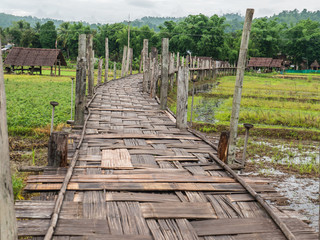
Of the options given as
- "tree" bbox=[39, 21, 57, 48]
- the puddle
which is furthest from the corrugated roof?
the puddle

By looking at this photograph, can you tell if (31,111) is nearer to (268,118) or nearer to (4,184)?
(268,118)

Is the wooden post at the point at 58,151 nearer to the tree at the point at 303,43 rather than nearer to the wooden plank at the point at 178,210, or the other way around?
the wooden plank at the point at 178,210

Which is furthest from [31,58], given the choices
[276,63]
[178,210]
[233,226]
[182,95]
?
[276,63]

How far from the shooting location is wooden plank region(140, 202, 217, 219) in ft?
10.3

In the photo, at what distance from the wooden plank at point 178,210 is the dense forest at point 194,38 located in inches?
1494

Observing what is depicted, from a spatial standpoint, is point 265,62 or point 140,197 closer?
point 140,197

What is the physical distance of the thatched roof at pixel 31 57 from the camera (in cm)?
2547

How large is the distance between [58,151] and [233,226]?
2318 millimetres

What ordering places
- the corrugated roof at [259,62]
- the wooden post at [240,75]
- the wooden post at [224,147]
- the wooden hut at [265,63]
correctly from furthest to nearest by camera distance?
the corrugated roof at [259,62]
the wooden hut at [265,63]
the wooden post at [240,75]
the wooden post at [224,147]

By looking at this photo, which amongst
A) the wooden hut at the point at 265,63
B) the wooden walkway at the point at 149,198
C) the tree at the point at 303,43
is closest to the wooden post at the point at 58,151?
the wooden walkway at the point at 149,198

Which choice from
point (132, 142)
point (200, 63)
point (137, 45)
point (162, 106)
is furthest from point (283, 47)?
point (132, 142)

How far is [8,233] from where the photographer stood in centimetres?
223

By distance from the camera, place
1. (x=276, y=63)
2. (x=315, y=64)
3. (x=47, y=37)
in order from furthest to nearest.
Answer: (x=315, y=64) → (x=276, y=63) → (x=47, y=37)

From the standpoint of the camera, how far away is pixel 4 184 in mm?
2207
